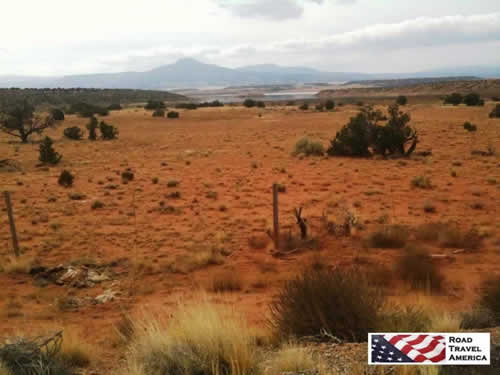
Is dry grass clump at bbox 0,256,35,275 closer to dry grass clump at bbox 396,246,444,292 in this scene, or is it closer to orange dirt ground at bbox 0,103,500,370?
orange dirt ground at bbox 0,103,500,370

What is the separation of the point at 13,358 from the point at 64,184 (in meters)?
15.0

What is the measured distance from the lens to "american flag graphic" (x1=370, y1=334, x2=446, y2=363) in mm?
3326

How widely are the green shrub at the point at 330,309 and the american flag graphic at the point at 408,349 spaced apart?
66 cm

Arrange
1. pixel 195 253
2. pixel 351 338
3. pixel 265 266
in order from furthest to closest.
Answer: pixel 195 253, pixel 265 266, pixel 351 338

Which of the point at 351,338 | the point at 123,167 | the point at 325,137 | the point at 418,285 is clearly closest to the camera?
the point at 351,338

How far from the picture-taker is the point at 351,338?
4305 millimetres

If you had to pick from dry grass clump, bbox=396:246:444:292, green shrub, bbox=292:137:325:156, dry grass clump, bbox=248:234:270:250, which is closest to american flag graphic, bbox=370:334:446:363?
dry grass clump, bbox=396:246:444:292

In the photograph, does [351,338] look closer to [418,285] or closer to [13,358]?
[418,285]

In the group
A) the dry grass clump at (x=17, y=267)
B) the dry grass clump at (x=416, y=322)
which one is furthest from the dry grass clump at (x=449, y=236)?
the dry grass clump at (x=17, y=267)

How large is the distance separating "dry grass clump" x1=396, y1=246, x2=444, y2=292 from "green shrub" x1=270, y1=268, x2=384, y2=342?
2572mm

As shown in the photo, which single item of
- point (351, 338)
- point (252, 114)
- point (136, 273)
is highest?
point (252, 114)

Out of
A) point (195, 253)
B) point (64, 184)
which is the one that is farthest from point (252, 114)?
point (195, 253)

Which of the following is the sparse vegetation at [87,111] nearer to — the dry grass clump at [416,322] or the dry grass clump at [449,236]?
the dry grass clump at [449,236]

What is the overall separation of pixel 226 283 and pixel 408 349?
4.40 meters
